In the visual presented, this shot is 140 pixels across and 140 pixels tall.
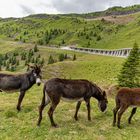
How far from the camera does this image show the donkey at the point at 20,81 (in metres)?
20.2

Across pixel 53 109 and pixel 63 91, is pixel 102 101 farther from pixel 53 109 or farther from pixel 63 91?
pixel 53 109

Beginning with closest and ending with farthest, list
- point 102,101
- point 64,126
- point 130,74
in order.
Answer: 1. point 64,126
2. point 102,101
3. point 130,74

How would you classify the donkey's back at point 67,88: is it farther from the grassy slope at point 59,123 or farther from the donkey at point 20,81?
the donkey at point 20,81

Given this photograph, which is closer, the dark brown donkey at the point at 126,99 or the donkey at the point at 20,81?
the dark brown donkey at the point at 126,99

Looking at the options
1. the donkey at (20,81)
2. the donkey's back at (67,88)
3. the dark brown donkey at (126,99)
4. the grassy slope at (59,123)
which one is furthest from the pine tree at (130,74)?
the donkey's back at (67,88)

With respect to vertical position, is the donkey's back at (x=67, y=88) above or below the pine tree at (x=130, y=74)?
above


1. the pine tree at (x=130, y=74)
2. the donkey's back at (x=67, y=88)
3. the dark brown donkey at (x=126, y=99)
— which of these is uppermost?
the donkey's back at (x=67, y=88)

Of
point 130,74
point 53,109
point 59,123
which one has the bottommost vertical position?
point 130,74

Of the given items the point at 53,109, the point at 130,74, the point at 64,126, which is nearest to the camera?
the point at 53,109

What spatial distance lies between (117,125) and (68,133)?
3.27 meters

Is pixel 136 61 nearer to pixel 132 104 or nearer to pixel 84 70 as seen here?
pixel 132 104

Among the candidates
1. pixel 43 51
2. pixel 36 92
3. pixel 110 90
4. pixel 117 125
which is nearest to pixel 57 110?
pixel 117 125

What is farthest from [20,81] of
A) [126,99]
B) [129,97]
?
[129,97]

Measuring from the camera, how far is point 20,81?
806 inches
